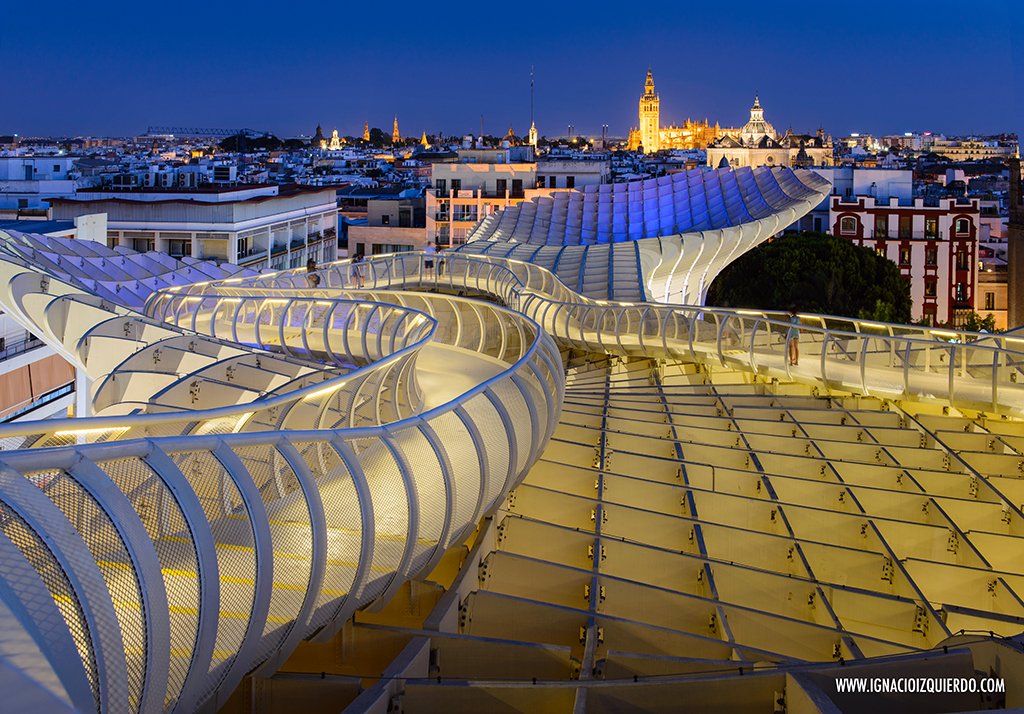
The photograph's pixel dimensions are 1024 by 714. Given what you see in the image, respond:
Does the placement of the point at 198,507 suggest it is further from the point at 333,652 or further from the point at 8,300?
the point at 8,300

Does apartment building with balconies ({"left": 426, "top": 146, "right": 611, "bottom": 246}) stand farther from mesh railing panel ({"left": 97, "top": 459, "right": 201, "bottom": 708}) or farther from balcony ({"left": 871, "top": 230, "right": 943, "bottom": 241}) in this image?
mesh railing panel ({"left": 97, "top": 459, "right": 201, "bottom": 708})

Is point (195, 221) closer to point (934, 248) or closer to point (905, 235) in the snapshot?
point (905, 235)

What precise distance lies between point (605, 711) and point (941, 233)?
184ft

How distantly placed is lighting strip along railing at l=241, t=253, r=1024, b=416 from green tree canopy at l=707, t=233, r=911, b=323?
1030 inches

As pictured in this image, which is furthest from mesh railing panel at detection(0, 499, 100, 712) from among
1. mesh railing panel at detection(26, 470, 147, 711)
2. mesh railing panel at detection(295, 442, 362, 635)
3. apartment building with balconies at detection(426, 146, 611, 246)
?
apartment building with balconies at detection(426, 146, 611, 246)

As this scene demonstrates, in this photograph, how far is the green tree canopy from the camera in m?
43.4

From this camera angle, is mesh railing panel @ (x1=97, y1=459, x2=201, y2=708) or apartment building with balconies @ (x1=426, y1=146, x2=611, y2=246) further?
apartment building with balconies @ (x1=426, y1=146, x2=611, y2=246)

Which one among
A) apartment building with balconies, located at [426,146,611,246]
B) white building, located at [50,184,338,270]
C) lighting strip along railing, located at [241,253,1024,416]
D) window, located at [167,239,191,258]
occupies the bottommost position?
lighting strip along railing, located at [241,253,1024,416]

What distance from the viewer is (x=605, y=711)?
228 inches

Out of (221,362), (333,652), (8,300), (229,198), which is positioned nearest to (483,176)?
(229,198)

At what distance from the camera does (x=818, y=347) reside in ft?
46.4

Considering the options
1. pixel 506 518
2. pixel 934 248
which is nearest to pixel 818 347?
pixel 506 518

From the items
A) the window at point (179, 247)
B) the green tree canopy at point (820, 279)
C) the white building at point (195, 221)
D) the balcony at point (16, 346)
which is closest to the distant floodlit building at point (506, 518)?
the balcony at point (16, 346)

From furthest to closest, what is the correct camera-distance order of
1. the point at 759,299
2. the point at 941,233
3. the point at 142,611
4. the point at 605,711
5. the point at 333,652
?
Result: the point at 941,233
the point at 759,299
the point at 333,652
the point at 605,711
the point at 142,611
